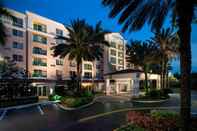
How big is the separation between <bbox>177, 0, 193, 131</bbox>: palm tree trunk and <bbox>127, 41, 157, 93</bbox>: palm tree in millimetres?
34159

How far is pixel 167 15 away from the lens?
40.1 feet

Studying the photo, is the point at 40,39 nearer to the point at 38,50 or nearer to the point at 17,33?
the point at 38,50

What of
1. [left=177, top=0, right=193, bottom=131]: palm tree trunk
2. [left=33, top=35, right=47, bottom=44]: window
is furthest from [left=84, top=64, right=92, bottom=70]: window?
[left=177, top=0, right=193, bottom=131]: palm tree trunk

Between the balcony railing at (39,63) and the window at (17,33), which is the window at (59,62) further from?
the window at (17,33)

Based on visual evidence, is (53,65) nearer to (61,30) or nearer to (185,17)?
(61,30)

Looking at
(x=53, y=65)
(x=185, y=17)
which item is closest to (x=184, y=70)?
(x=185, y=17)

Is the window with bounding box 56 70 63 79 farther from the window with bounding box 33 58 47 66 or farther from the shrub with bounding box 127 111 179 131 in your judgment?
the shrub with bounding box 127 111 179 131

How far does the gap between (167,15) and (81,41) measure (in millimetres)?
23723

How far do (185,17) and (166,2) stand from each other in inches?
56.6

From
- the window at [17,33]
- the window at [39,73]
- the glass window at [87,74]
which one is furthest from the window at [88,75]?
the window at [17,33]

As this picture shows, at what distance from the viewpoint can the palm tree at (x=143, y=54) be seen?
146 ft

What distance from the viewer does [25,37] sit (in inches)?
2071

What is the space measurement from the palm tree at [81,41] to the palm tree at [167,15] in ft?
71.8

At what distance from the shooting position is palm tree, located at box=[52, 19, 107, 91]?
34.8 meters
